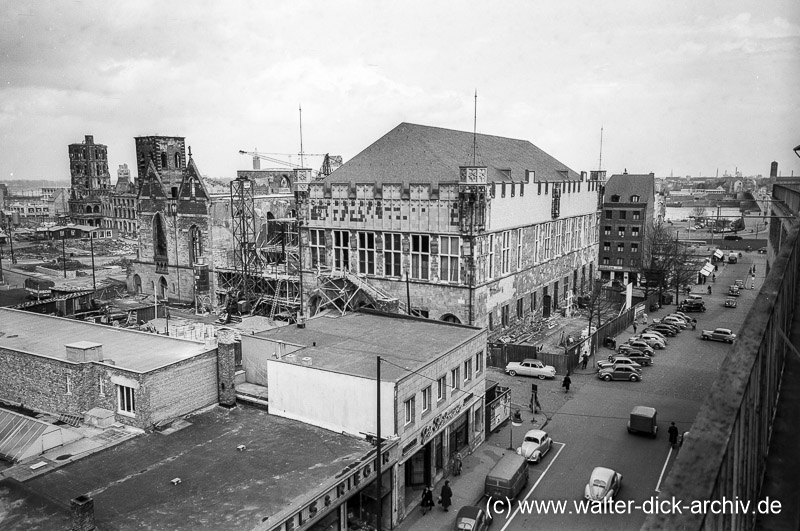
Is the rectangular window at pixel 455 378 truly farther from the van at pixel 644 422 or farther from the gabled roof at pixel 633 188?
the gabled roof at pixel 633 188

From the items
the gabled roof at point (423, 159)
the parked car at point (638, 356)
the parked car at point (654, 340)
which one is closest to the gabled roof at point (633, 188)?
the gabled roof at point (423, 159)

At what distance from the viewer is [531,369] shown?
38.8 meters

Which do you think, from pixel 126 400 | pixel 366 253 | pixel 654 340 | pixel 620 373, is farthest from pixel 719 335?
pixel 126 400

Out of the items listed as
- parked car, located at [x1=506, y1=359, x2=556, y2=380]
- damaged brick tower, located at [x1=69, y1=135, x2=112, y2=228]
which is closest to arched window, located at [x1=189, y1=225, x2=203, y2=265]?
parked car, located at [x1=506, y1=359, x2=556, y2=380]

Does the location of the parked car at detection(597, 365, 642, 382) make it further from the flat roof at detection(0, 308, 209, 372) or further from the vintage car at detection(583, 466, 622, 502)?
the flat roof at detection(0, 308, 209, 372)

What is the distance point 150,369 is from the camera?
72.9 feet

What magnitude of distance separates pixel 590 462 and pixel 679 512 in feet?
86.7

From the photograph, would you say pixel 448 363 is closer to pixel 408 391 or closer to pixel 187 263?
pixel 408 391

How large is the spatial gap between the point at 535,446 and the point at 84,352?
19.1 meters

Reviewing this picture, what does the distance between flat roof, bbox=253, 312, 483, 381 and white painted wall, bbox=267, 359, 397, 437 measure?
0.51m

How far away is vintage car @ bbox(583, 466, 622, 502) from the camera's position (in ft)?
75.3

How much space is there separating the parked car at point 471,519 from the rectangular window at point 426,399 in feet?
13.3

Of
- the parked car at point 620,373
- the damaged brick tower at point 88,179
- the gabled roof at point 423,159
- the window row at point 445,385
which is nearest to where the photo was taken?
the window row at point 445,385

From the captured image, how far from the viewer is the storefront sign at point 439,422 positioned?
24195mm
